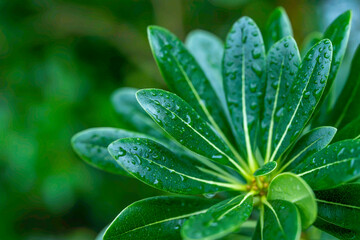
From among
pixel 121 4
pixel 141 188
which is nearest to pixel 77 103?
pixel 141 188

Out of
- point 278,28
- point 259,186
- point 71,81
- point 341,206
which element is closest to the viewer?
point 341,206

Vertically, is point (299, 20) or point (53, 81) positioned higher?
point (299, 20)

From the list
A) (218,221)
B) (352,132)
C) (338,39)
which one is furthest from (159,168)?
(338,39)

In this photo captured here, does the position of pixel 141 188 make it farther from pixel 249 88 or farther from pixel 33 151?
pixel 249 88

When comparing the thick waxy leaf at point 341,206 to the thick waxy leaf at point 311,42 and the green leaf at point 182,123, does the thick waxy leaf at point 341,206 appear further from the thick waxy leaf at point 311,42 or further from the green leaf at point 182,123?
the thick waxy leaf at point 311,42

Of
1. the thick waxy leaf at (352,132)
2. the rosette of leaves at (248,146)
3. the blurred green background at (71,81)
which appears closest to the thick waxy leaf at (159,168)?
the rosette of leaves at (248,146)

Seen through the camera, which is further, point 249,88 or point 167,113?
point 249,88

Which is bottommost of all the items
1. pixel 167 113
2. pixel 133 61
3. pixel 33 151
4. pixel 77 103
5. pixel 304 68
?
pixel 33 151

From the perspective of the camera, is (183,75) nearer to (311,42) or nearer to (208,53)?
(208,53)
